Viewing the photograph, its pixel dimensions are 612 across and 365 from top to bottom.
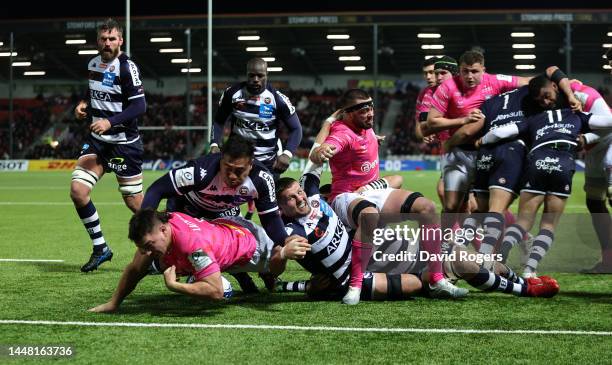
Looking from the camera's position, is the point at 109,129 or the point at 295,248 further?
the point at 109,129

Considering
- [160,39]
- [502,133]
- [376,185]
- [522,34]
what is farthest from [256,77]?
[160,39]

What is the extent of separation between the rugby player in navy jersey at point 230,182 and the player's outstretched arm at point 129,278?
400mm

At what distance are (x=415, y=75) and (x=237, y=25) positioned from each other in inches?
641

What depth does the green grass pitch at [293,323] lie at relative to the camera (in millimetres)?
4309

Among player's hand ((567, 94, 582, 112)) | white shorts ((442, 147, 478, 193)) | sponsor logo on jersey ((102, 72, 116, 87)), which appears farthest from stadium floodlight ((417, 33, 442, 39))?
player's hand ((567, 94, 582, 112))

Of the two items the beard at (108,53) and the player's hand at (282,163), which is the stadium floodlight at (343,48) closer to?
the player's hand at (282,163)

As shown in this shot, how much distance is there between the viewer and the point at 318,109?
48.0 m

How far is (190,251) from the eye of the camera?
17.0 feet

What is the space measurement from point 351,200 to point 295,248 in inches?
47.3

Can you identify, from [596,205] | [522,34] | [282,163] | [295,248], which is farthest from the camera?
[522,34]

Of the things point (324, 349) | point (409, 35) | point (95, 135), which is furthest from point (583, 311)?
point (409, 35)

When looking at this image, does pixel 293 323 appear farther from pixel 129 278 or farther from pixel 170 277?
pixel 129 278

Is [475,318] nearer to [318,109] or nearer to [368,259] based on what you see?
[368,259]

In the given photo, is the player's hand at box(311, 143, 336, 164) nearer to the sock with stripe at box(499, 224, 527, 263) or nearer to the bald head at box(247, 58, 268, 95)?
the sock with stripe at box(499, 224, 527, 263)
